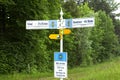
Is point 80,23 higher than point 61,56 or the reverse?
higher

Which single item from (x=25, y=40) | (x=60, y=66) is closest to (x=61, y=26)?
(x=60, y=66)

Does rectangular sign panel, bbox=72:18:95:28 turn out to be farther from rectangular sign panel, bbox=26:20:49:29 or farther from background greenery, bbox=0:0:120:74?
background greenery, bbox=0:0:120:74

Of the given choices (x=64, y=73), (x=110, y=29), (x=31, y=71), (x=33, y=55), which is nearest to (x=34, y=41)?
(x=33, y=55)

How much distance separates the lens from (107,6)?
65.6 meters

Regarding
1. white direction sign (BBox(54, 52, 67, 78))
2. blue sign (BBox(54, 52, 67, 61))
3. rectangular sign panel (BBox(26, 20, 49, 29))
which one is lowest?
white direction sign (BBox(54, 52, 67, 78))

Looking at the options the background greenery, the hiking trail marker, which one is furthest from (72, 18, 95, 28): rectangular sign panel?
the background greenery

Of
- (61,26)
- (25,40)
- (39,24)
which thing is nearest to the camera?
(61,26)

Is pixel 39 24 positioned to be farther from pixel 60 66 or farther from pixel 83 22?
pixel 60 66

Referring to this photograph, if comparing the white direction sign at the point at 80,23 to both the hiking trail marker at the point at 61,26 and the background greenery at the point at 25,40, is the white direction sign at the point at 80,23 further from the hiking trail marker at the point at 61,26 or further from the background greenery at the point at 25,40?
the background greenery at the point at 25,40

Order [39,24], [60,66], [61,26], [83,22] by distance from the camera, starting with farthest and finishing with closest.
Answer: [39,24] → [61,26] → [83,22] → [60,66]

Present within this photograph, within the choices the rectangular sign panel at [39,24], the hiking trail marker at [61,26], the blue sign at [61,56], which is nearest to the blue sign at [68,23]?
the hiking trail marker at [61,26]

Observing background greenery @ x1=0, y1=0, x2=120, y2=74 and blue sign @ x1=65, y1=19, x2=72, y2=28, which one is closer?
blue sign @ x1=65, y1=19, x2=72, y2=28

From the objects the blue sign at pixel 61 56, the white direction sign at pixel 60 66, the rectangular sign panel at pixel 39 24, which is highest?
the rectangular sign panel at pixel 39 24

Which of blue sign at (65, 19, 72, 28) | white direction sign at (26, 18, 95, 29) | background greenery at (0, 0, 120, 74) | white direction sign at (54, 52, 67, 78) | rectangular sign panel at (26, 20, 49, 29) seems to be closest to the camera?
white direction sign at (54, 52, 67, 78)
